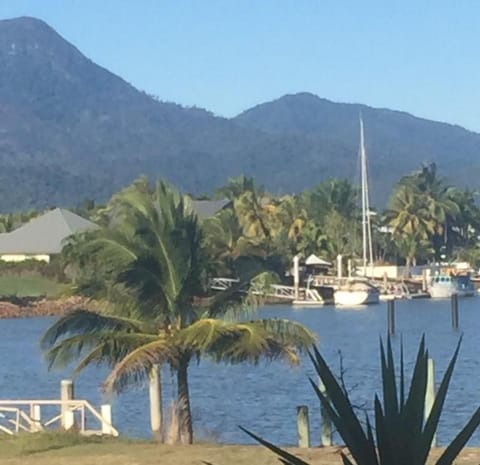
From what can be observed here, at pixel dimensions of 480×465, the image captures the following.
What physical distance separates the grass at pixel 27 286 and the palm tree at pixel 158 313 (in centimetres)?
6610

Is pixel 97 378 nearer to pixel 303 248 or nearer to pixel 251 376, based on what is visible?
pixel 251 376

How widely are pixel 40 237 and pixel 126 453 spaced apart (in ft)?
281

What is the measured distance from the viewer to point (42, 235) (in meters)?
101

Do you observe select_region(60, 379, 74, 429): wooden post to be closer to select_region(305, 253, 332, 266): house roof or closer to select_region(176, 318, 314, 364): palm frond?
select_region(176, 318, 314, 364): palm frond

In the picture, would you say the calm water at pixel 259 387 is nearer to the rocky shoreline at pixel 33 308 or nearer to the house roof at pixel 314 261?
the rocky shoreline at pixel 33 308

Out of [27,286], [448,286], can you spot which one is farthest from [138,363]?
[448,286]

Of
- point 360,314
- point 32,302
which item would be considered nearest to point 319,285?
point 360,314

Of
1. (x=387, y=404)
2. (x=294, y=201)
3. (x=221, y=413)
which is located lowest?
(x=221, y=413)

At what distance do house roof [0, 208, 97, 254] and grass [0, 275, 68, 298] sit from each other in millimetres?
3961

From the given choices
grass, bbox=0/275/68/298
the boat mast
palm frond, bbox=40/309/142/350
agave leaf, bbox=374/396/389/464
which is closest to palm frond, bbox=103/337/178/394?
palm frond, bbox=40/309/142/350

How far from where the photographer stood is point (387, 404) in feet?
20.0

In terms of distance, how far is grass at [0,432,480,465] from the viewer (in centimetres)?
1489

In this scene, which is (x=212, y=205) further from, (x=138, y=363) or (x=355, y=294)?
(x=138, y=363)

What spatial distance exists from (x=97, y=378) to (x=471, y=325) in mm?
33186
